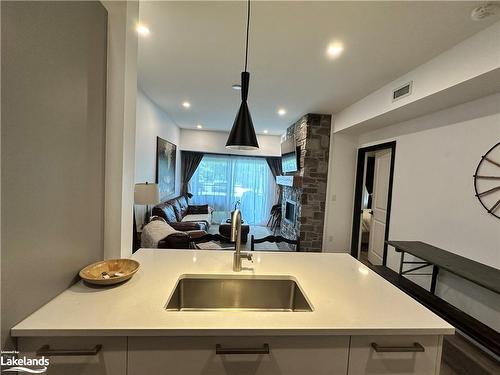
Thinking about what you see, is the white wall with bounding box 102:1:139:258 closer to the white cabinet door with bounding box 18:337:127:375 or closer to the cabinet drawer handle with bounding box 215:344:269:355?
the white cabinet door with bounding box 18:337:127:375

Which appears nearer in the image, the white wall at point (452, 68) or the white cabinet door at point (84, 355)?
the white cabinet door at point (84, 355)

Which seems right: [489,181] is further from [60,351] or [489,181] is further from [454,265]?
[60,351]

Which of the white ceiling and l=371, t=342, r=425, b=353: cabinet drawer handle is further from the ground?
the white ceiling

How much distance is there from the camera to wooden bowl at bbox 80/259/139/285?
42.1 inches

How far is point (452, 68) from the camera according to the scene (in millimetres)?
2006

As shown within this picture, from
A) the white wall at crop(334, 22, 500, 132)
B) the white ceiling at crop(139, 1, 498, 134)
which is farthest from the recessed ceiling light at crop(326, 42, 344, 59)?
the white wall at crop(334, 22, 500, 132)

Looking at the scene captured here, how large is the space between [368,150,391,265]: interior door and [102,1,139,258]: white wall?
3697mm

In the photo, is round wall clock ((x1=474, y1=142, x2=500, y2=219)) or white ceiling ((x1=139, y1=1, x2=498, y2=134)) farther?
round wall clock ((x1=474, y1=142, x2=500, y2=219))

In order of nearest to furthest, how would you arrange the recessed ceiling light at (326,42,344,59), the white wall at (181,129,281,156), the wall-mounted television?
the recessed ceiling light at (326,42,344,59) < the wall-mounted television < the white wall at (181,129,281,156)

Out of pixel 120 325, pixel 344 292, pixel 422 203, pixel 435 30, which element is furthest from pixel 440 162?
pixel 120 325

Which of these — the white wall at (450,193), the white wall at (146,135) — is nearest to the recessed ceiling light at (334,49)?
the white wall at (450,193)

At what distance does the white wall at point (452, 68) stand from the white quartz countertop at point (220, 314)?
6.02 feet

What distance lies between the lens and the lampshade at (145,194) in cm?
289

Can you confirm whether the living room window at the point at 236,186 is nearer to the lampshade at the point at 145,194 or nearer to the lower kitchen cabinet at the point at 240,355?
the lampshade at the point at 145,194
